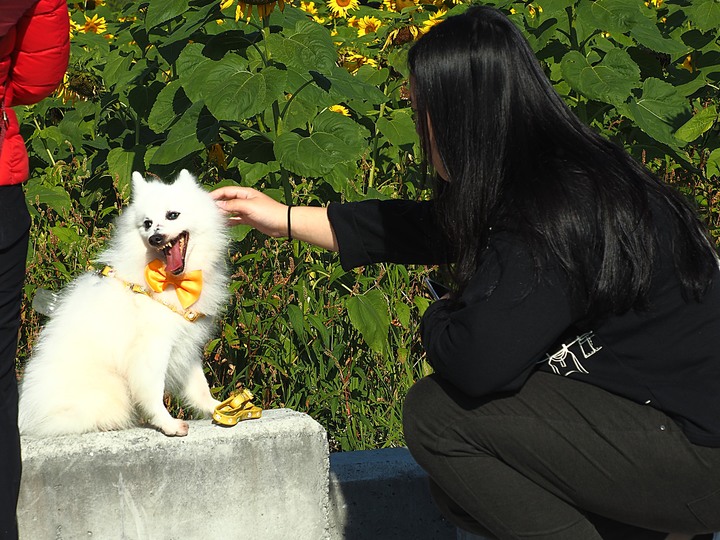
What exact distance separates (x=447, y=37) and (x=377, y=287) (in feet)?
5.18

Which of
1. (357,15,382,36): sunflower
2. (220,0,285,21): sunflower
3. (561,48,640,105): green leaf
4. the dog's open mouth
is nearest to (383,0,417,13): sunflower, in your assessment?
(357,15,382,36): sunflower

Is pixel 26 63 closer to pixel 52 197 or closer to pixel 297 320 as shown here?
pixel 297 320

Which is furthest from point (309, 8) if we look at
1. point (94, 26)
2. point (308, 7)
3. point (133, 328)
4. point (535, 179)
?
point (535, 179)

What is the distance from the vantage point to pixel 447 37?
2.50 metres

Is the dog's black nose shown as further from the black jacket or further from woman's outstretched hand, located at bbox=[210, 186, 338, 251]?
the black jacket

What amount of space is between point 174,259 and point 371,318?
86 cm

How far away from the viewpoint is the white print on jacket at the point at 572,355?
2504 millimetres

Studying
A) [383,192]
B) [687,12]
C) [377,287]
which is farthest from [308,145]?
[687,12]

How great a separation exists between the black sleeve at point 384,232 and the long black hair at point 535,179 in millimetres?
513

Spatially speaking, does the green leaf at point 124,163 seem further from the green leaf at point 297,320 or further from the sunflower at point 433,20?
the sunflower at point 433,20

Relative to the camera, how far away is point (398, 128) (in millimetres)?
4535

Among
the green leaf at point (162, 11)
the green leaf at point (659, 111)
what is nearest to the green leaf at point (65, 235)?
the green leaf at point (162, 11)

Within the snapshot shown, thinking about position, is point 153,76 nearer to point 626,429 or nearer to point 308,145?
point 308,145

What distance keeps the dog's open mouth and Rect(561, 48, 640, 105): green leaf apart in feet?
6.18
